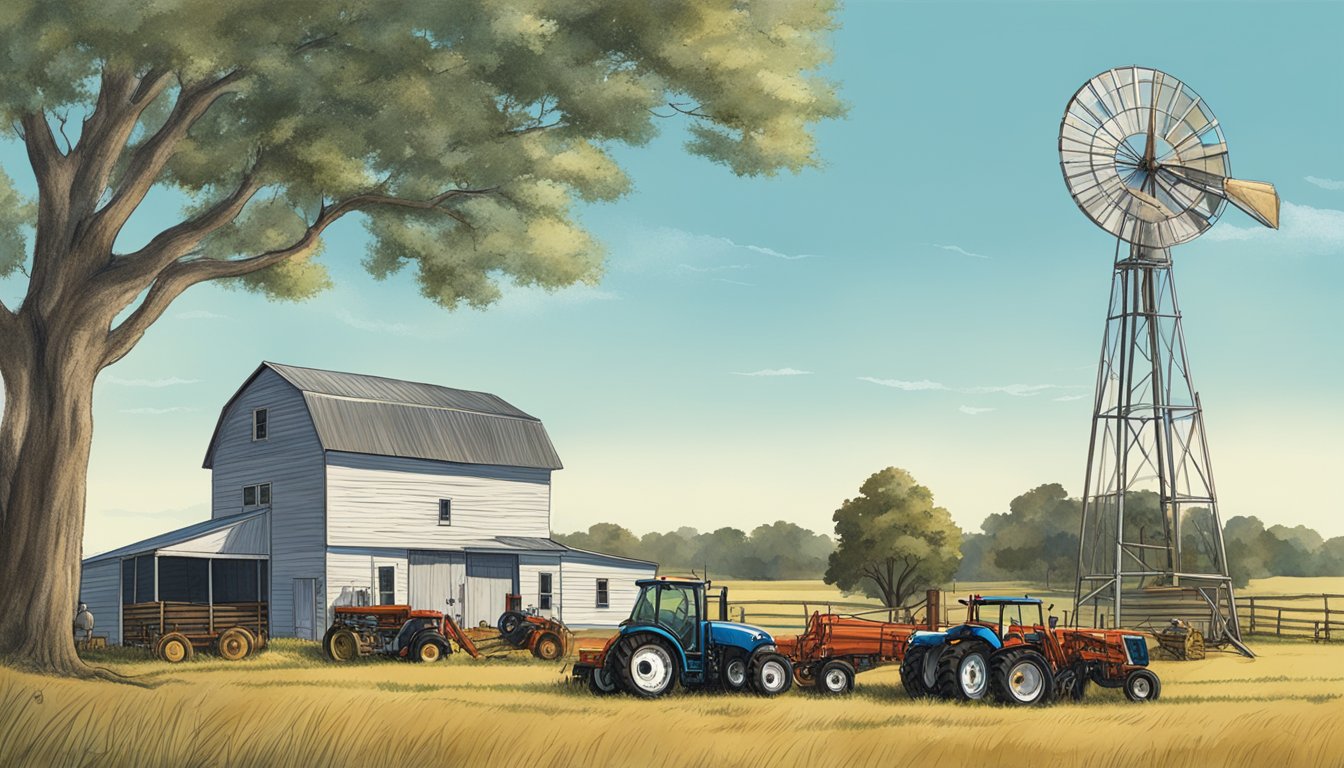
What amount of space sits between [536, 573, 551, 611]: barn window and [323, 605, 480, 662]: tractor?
472 inches

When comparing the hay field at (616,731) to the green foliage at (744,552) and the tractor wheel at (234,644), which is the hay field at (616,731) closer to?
the tractor wheel at (234,644)

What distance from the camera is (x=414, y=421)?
45594 millimetres

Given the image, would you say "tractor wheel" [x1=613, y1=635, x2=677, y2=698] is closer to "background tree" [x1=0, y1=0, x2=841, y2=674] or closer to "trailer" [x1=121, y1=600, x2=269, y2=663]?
"background tree" [x1=0, y1=0, x2=841, y2=674]

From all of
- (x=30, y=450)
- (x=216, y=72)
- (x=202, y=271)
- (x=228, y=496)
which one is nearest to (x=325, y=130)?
(x=216, y=72)

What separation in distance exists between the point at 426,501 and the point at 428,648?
40.8 feet

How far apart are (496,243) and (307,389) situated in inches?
708

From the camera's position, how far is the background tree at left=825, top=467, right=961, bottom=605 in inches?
2422

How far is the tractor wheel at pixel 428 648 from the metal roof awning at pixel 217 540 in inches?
416

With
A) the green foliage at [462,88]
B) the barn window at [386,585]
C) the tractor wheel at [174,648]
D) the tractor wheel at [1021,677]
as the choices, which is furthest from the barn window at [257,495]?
the tractor wheel at [1021,677]

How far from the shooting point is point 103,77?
84.2 feet

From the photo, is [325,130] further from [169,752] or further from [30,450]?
[169,752]

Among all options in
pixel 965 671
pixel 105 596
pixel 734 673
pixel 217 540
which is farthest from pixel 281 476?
pixel 965 671

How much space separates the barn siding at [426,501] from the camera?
4266 centimetres

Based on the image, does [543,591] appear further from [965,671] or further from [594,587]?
[965,671]
